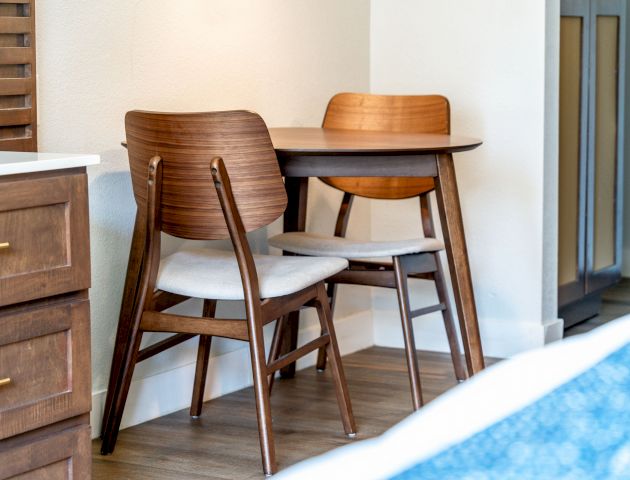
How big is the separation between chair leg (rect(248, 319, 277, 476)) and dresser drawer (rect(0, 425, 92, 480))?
61 cm

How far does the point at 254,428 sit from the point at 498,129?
58.0 inches

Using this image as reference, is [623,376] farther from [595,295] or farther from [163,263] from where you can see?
[595,295]

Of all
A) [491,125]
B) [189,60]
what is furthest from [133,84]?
[491,125]

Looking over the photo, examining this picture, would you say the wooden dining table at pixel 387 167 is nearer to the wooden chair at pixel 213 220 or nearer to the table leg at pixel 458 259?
the table leg at pixel 458 259

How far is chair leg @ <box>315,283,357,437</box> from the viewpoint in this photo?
2830 mm

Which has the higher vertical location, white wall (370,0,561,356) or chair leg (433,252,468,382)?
white wall (370,0,561,356)

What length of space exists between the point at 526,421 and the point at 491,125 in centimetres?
321

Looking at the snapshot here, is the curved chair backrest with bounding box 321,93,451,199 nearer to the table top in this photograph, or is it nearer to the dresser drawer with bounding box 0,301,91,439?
the table top

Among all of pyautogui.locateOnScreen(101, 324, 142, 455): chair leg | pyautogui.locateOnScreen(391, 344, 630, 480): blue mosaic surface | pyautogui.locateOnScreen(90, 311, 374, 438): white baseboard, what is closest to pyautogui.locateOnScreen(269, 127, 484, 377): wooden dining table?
pyautogui.locateOnScreen(101, 324, 142, 455): chair leg

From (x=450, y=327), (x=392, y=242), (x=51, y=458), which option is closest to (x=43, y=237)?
(x=51, y=458)

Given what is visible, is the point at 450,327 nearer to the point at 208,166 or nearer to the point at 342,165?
the point at 342,165

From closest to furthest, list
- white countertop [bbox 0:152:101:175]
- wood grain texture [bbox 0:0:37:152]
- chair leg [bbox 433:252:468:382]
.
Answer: white countertop [bbox 0:152:101:175], wood grain texture [bbox 0:0:37:152], chair leg [bbox 433:252:468:382]

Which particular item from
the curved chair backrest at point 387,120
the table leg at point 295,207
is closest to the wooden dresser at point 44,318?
the table leg at point 295,207

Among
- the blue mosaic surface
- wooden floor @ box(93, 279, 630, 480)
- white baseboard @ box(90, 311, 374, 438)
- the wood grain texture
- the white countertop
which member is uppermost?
the wood grain texture
